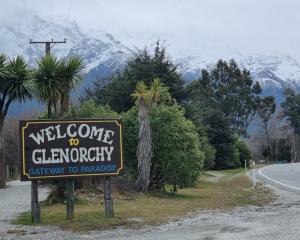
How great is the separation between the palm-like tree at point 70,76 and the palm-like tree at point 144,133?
2.52 m

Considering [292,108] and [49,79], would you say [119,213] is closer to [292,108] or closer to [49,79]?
[49,79]

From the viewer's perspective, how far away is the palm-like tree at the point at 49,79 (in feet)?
71.9

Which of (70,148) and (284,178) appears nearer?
(70,148)

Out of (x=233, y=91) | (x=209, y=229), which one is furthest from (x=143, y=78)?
(x=233, y=91)

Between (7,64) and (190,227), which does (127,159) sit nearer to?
(7,64)

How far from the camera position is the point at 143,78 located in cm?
4184

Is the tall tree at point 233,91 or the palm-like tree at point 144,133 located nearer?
the palm-like tree at point 144,133

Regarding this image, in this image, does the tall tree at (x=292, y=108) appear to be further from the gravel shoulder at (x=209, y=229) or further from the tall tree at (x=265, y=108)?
the gravel shoulder at (x=209, y=229)

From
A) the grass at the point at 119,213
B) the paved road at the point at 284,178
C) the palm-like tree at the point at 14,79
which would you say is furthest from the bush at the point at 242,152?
the grass at the point at 119,213

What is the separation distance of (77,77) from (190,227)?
10770mm

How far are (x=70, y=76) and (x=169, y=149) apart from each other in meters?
5.86

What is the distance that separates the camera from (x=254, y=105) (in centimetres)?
10319

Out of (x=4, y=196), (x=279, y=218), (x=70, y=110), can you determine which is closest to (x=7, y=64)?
(x=70, y=110)

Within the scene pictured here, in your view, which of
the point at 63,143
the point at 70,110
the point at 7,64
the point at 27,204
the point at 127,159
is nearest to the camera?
the point at 63,143
